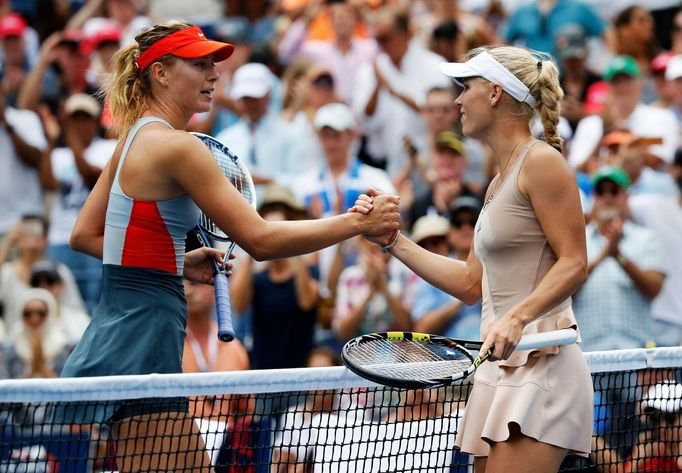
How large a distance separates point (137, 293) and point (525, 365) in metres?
1.35

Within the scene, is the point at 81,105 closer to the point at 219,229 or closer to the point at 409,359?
the point at 219,229

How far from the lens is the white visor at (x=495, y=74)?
160 inches

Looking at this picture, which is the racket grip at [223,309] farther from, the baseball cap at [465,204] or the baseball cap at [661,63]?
the baseball cap at [661,63]

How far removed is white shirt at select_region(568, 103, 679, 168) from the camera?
8.92 meters

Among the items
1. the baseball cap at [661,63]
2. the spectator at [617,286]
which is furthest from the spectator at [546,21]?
the spectator at [617,286]

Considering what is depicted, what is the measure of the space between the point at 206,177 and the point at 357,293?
13.8 feet

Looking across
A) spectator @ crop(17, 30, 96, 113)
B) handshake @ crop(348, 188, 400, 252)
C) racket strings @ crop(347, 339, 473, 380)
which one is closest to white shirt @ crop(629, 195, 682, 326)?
handshake @ crop(348, 188, 400, 252)

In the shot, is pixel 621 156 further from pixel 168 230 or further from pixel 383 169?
pixel 168 230

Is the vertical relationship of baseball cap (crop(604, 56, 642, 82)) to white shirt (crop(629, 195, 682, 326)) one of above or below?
above

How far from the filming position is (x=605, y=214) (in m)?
7.70

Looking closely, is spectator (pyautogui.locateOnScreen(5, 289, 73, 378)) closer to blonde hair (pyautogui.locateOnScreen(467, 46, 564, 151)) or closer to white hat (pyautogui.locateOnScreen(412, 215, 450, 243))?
white hat (pyautogui.locateOnScreen(412, 215, 450, 243))

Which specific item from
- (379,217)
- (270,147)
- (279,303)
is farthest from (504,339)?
(270,147)

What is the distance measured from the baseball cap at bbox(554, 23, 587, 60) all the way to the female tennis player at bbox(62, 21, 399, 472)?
19.8 feet

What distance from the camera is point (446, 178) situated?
863 centimetres
